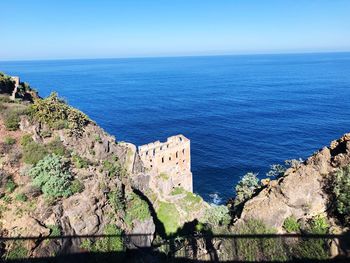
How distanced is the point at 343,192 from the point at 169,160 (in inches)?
1308

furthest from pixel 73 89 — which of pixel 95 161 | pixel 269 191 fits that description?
pixel 269 191

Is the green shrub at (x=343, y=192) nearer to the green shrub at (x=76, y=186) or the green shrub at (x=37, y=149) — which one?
the green shrub at (x=76, y=186)

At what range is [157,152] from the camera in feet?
157

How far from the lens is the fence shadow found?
17.5 m

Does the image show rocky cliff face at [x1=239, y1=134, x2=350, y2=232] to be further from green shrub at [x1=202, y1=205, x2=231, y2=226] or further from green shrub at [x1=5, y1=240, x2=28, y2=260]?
green shrub at [x1=5, y1=240, x2=28, y2=260]

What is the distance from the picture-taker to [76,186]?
23.8 meters

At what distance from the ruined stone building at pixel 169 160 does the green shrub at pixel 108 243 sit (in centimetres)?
1885

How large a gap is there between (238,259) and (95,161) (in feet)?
52.3

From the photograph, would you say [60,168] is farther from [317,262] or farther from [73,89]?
[73,89]

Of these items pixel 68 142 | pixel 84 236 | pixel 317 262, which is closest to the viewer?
pixel 317 262

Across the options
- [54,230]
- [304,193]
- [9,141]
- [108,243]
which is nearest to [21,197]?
[54,230]

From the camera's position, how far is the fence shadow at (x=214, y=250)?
57.3ft

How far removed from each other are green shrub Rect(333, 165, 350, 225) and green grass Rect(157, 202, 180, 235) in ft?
69.5

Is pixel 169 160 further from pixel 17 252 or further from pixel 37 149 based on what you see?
pixel 17 252
